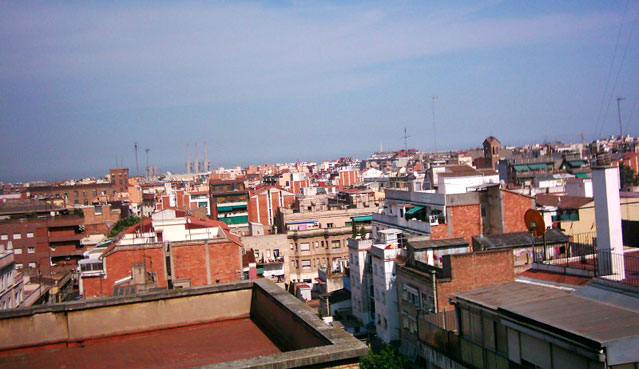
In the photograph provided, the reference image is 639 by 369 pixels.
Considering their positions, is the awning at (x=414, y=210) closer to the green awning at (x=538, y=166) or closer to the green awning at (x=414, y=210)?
the green awning at (x=414, y=210)

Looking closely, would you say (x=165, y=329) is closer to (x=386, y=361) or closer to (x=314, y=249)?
(x=386, y=361)

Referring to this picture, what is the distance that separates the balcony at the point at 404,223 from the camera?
24.4m

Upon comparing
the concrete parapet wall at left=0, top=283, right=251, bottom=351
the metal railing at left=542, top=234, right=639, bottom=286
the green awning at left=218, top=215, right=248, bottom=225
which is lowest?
the green awning at left=218, top=215, right=248, bottom=225

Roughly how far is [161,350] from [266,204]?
2004 inches

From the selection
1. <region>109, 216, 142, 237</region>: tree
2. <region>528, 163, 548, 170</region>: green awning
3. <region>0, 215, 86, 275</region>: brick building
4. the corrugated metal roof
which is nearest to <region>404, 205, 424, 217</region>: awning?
the corrugated metal roof

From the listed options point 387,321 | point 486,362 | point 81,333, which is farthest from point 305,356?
point 387,321

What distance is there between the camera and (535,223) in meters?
16.2

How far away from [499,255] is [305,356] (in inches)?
628

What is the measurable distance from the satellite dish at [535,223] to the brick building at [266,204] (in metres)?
37.2

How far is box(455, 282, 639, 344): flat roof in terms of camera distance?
8.24 meters

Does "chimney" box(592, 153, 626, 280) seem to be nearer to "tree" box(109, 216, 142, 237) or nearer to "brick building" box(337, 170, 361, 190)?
"tree" box(109, 216, 142, 237)

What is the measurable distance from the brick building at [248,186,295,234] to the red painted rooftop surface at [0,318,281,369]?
4767cm

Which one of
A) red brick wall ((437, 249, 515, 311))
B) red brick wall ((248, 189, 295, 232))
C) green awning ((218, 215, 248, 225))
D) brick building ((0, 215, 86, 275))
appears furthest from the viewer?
red brick wall ((248, 189, 295, 232))

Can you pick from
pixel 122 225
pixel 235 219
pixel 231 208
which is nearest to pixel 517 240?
pixel 235 219
